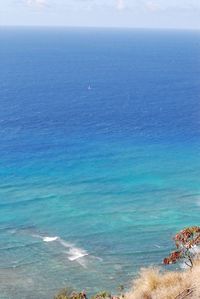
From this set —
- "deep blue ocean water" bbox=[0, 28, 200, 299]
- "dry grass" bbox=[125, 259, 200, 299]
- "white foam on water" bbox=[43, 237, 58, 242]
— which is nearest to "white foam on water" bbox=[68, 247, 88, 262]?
"deep blue ocean water" bbox=[0, 28, 200, 299]

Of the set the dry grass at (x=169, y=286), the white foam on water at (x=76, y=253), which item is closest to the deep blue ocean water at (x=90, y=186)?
the white foam on water at (x=76, y=253)

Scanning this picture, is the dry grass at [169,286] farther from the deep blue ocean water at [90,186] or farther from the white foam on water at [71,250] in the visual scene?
the white foam on water at [71,250]

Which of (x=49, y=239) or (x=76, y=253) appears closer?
(x=76, y=253)

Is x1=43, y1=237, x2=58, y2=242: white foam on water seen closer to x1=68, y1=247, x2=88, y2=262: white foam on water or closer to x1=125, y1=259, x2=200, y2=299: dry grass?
x1=68, y1=247, x2=88, y2=262: white foam on water

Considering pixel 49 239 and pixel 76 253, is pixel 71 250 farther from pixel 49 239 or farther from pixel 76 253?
pixel 49 239

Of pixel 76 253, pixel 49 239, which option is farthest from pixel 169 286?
pixel 49 239

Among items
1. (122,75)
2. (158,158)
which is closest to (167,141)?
(158,158)

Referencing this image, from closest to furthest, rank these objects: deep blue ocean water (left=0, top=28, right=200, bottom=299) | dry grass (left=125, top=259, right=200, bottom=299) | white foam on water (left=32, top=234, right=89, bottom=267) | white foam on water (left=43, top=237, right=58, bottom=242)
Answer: dry grass (left=125, top=259, right=200, bottom=299) → deep blue ocean water (left=0, top=28, right=200, bottom=299) → white foam on water (left=32, top=234, right=89, bottom=267) → white foam on water (left=43, top=237, right=58, bottom=242)
